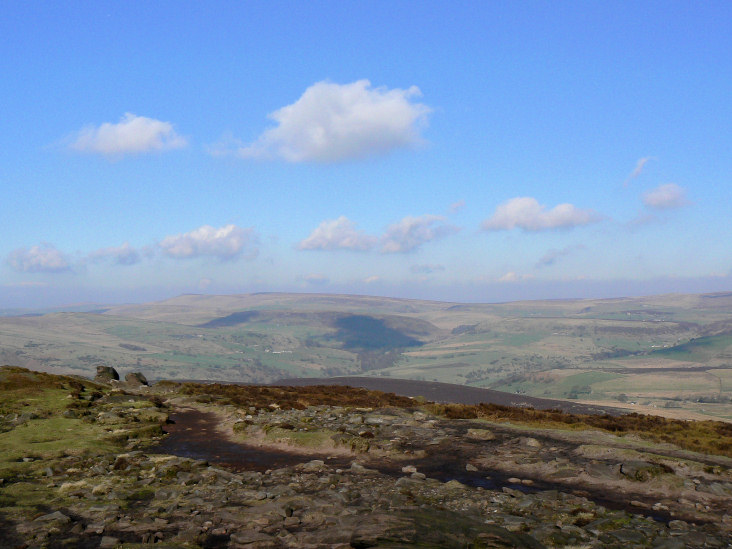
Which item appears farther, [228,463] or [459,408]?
[459,408]

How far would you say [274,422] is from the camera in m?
35.6

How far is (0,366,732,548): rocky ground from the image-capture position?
14.7 m

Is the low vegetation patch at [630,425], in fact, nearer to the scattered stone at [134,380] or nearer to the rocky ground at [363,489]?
the rocky ground at [363,489]

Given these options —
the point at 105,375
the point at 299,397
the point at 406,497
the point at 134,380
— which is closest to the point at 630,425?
the point at 406,497

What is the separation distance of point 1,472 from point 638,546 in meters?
24.9

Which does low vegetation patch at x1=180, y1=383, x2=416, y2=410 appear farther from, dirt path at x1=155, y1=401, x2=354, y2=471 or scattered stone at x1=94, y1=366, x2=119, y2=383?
scattered stone at x1=94, y1=366, x2=119, y2=383

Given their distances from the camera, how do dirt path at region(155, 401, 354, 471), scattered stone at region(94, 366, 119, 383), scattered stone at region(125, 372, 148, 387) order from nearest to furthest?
dirt path at region(155, 401, 354, 471)
scattered stone at region(125, 372, 148, 387)
scattered stone at region(94, 366, 119, 383)

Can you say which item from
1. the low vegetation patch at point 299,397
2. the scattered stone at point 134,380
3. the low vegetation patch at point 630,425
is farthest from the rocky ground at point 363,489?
the scattered stone at point 134,380

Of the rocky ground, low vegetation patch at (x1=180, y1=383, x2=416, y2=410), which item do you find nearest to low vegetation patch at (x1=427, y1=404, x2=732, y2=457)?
the rocky ground

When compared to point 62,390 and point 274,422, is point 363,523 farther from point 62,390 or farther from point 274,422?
point 62,390

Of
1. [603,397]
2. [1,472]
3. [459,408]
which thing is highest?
[1,472]

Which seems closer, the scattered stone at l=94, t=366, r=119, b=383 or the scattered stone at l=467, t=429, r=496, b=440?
the scattered stone at l=467, t=429, r=496, b=440

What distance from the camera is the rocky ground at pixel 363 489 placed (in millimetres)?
14727

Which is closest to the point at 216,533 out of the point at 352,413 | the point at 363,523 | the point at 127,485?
the point at 363,523
